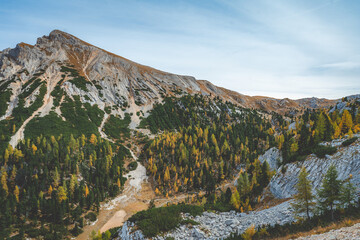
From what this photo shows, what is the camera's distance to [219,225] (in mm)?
44281

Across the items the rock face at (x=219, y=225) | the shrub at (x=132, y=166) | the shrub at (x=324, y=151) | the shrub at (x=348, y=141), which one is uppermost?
the shrub at (x=348, y=141)

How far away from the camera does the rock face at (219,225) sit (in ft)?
127

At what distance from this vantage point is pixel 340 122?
8106cm

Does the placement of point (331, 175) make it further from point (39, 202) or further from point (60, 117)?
point (60, 117)

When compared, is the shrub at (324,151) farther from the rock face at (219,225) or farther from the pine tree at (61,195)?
the pine tree at (61,195)

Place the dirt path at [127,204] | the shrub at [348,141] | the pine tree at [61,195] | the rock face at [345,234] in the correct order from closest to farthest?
the rock face at [345,234]
the shrub at [348,141]
the dirt path at [127,204]
the pine tree at [61,195]

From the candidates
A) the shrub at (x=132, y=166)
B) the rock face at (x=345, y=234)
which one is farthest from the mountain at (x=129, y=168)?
the rock face at (x=345, y=234)

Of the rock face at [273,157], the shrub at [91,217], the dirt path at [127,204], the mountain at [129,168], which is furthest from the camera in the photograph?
the rock face at [273,157]

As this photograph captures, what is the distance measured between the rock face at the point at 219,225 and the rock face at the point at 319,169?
29.1 ft

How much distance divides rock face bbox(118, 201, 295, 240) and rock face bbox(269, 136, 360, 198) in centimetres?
886

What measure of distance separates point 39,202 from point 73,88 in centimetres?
14341

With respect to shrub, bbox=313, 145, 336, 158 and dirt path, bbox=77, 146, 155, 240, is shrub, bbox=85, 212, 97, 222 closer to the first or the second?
dirt path, bbox=77, 146, 155, 240

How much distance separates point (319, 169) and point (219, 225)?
1174 inches

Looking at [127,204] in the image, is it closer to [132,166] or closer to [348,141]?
[132,166]
